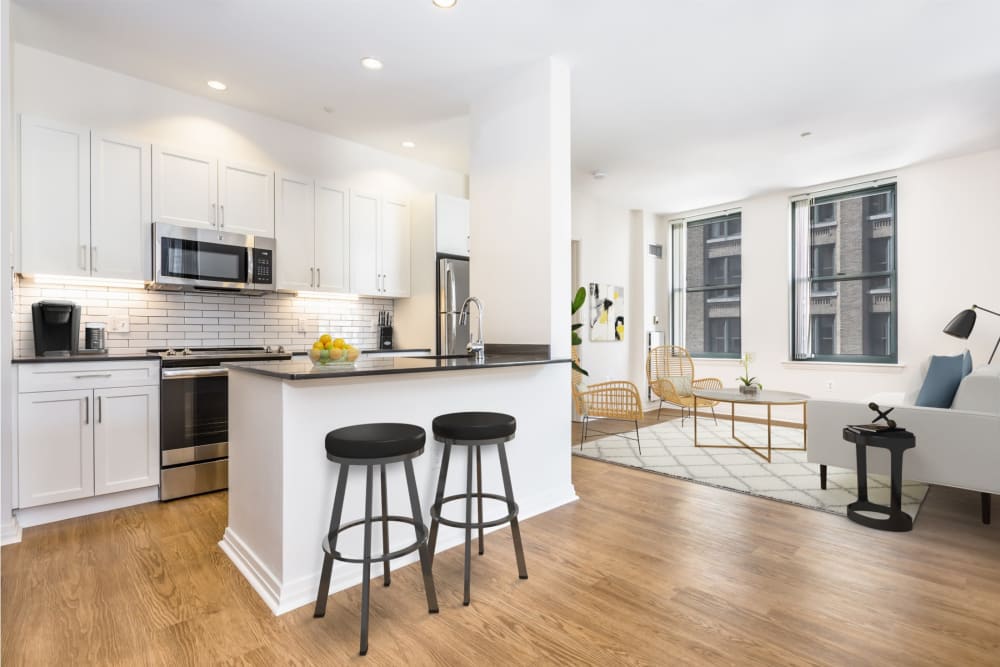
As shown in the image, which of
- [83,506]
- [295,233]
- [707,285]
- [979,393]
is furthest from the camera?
[707,285]

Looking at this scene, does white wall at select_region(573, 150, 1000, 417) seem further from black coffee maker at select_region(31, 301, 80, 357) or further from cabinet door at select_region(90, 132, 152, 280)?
black coffee maker at select_region(31, 301, 80, 357)

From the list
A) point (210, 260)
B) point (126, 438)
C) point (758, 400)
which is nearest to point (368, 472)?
point (126, 438)

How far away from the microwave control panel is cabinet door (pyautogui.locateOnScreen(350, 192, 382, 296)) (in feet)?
2.42

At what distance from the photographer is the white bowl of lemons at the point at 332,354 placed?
7.74ft

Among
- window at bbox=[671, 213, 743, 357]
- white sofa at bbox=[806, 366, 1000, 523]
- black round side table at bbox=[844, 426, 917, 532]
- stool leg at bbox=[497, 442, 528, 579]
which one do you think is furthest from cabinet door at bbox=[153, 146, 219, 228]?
window at bbox=[671, 213, 743, 357]

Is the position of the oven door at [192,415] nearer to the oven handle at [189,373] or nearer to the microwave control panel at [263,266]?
the oven handle at [189,373]

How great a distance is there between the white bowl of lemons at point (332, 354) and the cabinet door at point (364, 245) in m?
2.14

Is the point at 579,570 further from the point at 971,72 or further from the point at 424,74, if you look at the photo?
the point at 971,72

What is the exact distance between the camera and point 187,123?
143 inches

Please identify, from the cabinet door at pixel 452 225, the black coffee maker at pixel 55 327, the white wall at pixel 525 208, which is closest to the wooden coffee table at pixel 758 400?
the white wall at pixel 525 208

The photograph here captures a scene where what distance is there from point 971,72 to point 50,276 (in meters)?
6.04

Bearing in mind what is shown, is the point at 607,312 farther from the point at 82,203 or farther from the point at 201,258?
the point at 82,203

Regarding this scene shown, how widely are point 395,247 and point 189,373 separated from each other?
2162mm

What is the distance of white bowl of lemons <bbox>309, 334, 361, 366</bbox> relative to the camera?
92.9 inches
